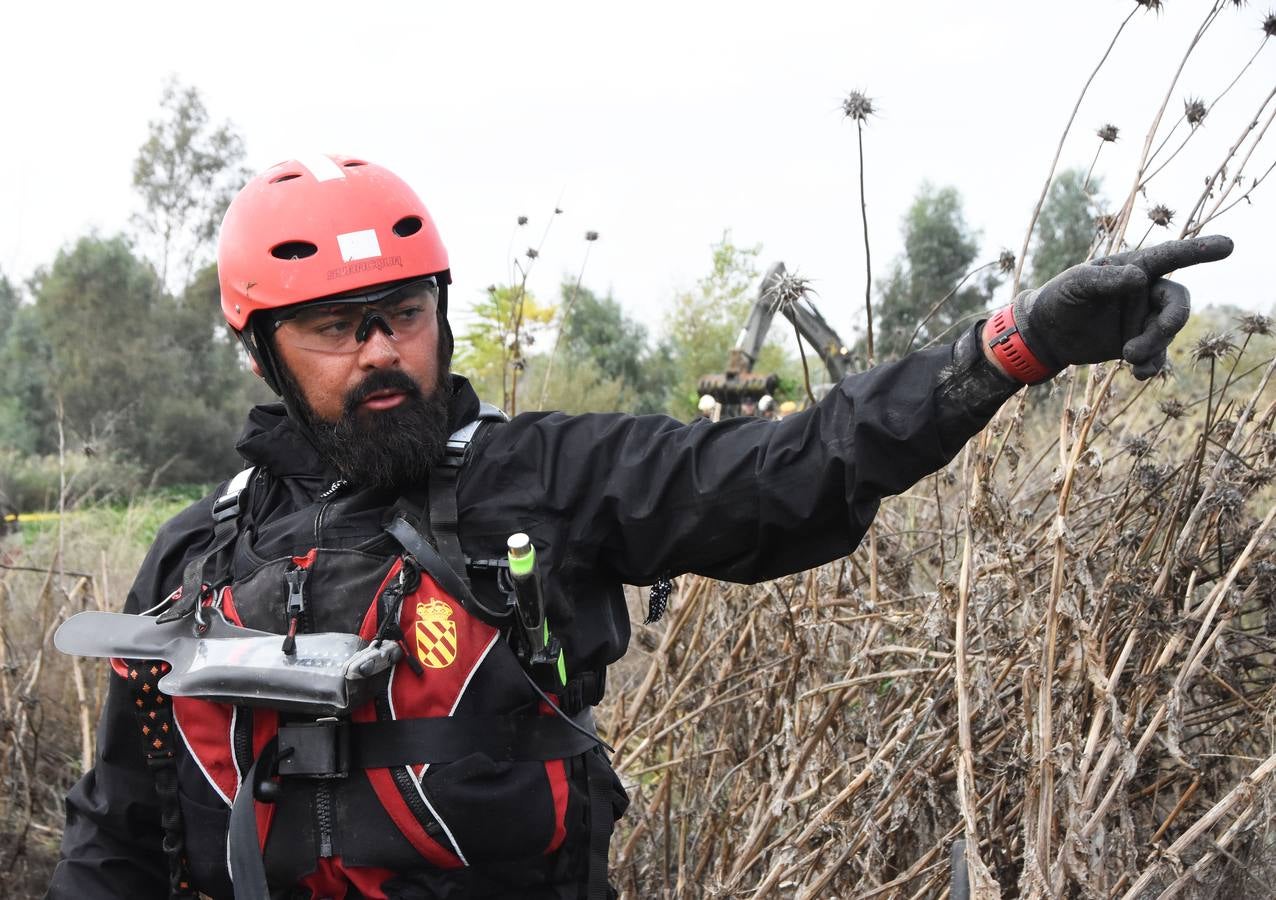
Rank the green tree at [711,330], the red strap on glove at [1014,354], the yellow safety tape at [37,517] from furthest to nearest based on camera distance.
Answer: the green tree at [711,330] < the yellow safety tape at [37,517] < the red strap on glove at [1014,354]

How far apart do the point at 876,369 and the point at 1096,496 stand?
1461 mm

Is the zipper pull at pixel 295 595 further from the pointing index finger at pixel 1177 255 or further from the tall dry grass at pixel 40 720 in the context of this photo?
the tall dry grass at pixel 40 720

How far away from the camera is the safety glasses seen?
2258 millimetres

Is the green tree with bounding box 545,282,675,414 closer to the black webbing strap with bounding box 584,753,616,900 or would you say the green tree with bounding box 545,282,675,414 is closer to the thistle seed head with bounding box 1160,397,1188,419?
the thistle seed head with bounding box 1160,397,1188,419

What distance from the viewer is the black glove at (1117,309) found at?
4.90 feet

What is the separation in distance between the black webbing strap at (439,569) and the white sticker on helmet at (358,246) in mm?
540

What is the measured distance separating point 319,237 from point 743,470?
961 millimetres

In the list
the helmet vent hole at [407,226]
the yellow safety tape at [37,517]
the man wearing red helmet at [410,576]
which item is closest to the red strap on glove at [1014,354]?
the man wearing red helmet at [410,576]

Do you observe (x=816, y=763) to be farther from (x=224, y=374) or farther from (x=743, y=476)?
(x=224, y=374)

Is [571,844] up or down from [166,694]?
down

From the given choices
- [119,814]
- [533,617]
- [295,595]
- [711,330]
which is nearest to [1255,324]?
[533,617]

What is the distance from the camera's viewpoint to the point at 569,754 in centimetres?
203

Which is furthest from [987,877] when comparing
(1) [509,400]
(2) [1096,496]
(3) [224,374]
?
(3) [224,374]

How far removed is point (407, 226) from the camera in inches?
94.8
